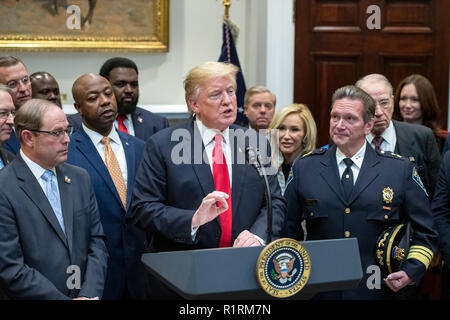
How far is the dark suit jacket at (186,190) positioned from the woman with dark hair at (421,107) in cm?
209

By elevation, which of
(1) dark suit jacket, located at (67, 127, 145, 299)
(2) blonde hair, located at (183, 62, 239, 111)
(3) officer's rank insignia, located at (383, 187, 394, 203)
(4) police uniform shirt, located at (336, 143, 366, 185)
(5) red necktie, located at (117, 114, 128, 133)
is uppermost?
(2) blonde hair, located at (183, 62, 239, 111)

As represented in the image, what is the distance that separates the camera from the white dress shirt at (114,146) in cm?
384

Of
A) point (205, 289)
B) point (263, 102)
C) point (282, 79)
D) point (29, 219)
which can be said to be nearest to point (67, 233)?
point (29, 219)

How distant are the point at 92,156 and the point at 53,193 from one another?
751 mm

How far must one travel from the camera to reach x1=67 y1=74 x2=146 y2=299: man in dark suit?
3.68 meters

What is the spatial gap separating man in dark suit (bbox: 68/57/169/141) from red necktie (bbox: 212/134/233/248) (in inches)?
73.8

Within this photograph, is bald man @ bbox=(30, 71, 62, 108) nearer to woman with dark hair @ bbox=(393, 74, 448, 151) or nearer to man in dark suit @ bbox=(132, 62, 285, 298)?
man in dark suit @ bbox=(132, 62, 285, 298)

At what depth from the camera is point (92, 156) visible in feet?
12.3

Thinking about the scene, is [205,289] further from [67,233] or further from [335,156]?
[335,156]

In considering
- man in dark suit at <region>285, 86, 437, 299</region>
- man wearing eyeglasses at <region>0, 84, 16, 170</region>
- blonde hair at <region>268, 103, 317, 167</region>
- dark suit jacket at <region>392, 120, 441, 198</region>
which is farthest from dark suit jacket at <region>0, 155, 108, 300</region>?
dark suit jacket at <region>392, 120, 441, 198</region>

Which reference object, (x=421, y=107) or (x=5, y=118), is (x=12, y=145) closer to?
(x=5, y=118)

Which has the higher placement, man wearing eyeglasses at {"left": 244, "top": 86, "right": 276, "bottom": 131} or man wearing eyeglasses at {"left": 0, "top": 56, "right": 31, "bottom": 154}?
man wearing eyeglasses at {"left": 0, "top": 56, "right": 31, "bottom": 154}

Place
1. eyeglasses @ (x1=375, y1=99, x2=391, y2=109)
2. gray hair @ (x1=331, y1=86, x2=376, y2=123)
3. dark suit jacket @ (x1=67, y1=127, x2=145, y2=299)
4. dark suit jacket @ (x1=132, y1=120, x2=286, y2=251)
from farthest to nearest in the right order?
eyeglasses @ (x1=375, y1=99, x2=391, y2=109) → dark suit jacket @ (x1=67, y1=127, x2=145, y2=299) → gray hair @ (x1=331, y1=86, x2=376, y2=123) → dark suit jacket @ (x1=132, y1=120, x2=286, y2=251)

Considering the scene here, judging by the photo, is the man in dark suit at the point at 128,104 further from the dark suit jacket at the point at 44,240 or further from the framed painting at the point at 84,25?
the dark suit jacket at the point at 44,240
